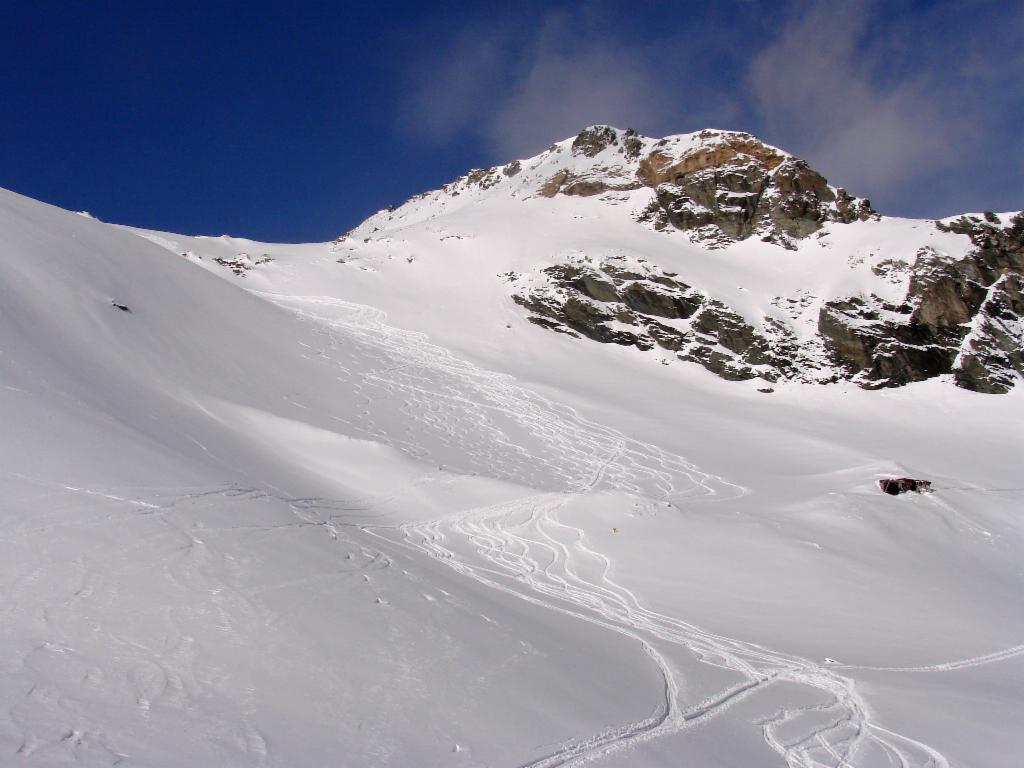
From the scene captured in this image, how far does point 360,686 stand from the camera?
476 centimetres

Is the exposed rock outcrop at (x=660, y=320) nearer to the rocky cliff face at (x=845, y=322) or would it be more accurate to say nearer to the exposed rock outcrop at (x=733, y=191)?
the rocky cliff face at (x=845, y=322)

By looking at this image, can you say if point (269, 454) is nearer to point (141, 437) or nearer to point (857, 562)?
point (141, 437)

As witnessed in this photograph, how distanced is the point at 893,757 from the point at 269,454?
1088 cm

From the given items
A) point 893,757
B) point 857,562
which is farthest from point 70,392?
point 857,562

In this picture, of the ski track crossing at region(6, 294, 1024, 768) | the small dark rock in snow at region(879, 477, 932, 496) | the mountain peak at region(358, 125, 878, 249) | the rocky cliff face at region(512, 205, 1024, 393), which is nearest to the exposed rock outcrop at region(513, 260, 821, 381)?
the rocky cliff face at region(512, 205, 1024, 393)

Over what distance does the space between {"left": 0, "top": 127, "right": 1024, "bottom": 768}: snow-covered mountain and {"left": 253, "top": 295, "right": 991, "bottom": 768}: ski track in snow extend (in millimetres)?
68

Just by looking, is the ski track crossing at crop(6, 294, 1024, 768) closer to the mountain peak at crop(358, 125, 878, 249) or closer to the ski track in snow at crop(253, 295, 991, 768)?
the ski track in snow at crop(253, 295, 991, 768)

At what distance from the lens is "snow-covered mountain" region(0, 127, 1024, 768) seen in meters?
4.45

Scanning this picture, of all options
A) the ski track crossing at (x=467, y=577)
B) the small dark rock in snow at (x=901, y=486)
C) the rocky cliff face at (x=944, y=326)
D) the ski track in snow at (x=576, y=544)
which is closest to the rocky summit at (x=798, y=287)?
the rocky cliff face at (x=944, y=326)

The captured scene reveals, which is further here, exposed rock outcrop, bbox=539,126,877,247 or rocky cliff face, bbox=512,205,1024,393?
exposed rock outcrop, bbox=539,126,877,247

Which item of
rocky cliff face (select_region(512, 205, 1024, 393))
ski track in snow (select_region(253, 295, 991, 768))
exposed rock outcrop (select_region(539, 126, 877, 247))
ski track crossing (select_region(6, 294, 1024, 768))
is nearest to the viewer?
ski track crossing (select_region(6, 294, 1024, 768))

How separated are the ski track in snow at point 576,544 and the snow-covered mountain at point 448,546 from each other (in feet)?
0.22

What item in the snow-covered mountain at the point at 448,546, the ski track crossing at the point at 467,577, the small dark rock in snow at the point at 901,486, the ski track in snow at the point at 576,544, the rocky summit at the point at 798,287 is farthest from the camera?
the rocky summit at the point at 798,287

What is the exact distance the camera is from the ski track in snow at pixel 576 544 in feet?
18.6
